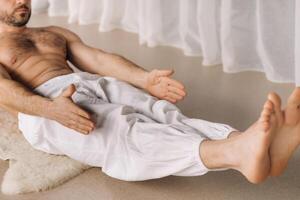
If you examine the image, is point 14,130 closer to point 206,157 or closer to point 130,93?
point 130,93

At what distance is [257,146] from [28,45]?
0.94 metres

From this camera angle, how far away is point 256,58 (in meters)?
2.38

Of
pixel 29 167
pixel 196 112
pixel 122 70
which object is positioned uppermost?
pixel 122 70

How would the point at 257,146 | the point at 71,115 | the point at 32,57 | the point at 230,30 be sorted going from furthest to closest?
the point at 230,30
the point at 32,57
the point at 71,115
the point at 257,146

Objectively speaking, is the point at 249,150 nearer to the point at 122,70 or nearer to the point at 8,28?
the point at 122,70

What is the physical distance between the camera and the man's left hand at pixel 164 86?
5.53 ft

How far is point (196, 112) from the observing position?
2.03 metres

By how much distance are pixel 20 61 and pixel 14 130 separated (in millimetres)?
235

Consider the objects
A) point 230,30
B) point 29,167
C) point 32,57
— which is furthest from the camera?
point 230,30

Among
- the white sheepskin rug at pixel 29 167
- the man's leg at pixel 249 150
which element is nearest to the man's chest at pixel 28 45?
the white sheepskin rug at pixel 29 167

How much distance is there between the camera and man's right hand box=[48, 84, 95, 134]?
4.86 ft

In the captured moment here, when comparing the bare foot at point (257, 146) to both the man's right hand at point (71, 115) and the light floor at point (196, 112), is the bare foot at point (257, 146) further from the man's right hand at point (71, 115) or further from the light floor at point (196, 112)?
the man's right hand at point (71, 115)

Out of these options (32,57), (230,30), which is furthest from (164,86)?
(230,30)

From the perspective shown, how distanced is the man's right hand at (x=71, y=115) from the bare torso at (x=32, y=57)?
0.96 feet
